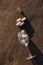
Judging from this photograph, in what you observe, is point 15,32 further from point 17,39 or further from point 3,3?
point 3,3

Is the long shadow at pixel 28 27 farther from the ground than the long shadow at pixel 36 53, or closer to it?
farther from the ground

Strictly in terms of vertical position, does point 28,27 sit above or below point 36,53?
above

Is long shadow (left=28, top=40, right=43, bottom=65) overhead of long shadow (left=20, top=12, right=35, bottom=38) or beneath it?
beneath

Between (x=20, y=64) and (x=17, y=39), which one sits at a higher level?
(x=17, y=39)

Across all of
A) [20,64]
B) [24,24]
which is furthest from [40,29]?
[20,64]

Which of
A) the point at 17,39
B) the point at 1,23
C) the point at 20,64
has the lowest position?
the point at 20,64

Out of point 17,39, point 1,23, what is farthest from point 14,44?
point 1,23
